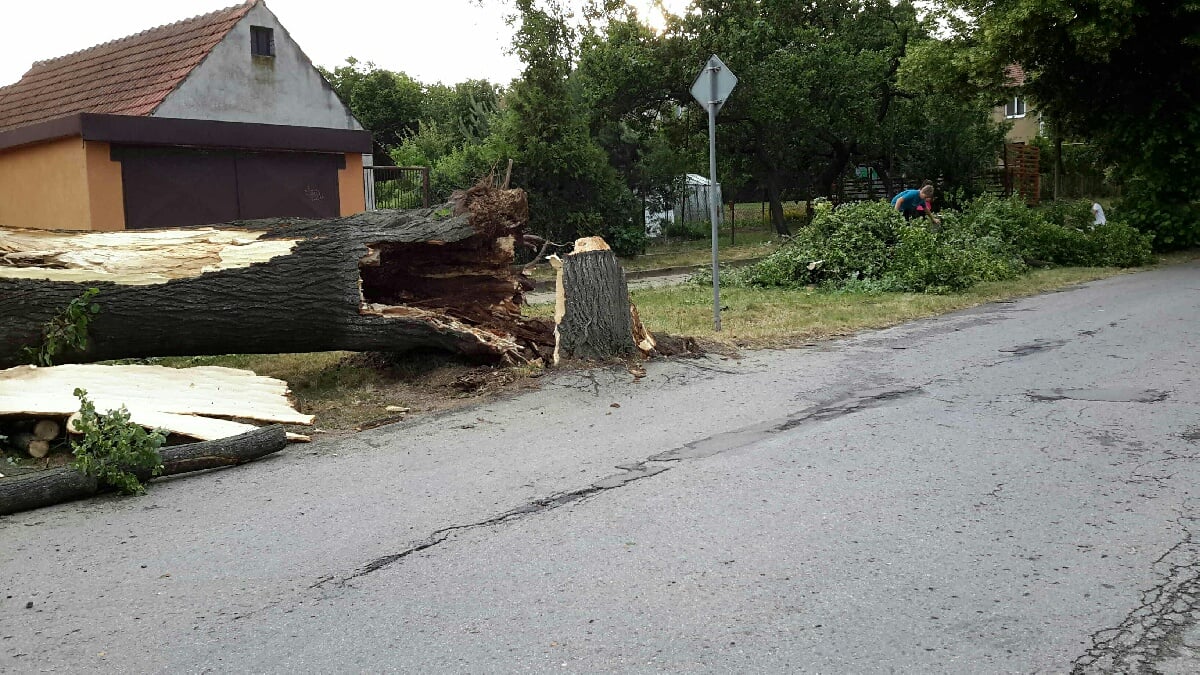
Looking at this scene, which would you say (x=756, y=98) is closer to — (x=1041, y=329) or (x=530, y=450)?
(x=1041, y=329)

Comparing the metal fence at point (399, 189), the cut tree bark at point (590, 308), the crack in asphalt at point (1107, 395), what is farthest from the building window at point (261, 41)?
the crack in asphalt at point (1107, 395)

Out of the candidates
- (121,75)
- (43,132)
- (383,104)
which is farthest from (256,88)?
(383,104)

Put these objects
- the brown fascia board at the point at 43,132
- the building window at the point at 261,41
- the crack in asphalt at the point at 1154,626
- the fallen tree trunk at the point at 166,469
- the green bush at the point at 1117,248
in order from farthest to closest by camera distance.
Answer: the building window at the point at 261,41 < the green bush at the point at 1117,248 < the brown fascia board at the point at 43,132 < the fallen tree trunk at the point at 166,469 < the crack in asphalt at the point at 1154,626

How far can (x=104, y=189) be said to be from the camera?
13.3 meters

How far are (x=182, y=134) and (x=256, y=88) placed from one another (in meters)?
7.86

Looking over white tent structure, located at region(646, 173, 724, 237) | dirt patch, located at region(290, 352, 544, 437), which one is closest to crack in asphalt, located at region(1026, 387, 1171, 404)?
dirt patch, located at region(290, 352, 544, 437)

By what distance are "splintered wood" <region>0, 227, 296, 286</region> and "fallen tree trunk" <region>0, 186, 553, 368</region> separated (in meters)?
0.01

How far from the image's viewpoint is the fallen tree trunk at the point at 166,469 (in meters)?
5.35

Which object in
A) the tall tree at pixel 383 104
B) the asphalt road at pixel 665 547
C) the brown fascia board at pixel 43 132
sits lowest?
the asphalt road at pixel 665 547

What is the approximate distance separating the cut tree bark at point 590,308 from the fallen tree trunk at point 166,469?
11.0ft

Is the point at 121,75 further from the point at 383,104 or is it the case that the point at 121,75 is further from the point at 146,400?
the point at 383,104

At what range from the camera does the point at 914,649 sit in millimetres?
3422

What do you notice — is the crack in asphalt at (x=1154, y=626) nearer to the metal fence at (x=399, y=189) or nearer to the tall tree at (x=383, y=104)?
the metal fence at (x=399, y=189)

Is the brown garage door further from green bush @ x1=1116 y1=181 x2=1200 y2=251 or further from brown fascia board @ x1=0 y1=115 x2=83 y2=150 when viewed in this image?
green bush @ x1=1116 y1=181 x2=1200 y2=251
